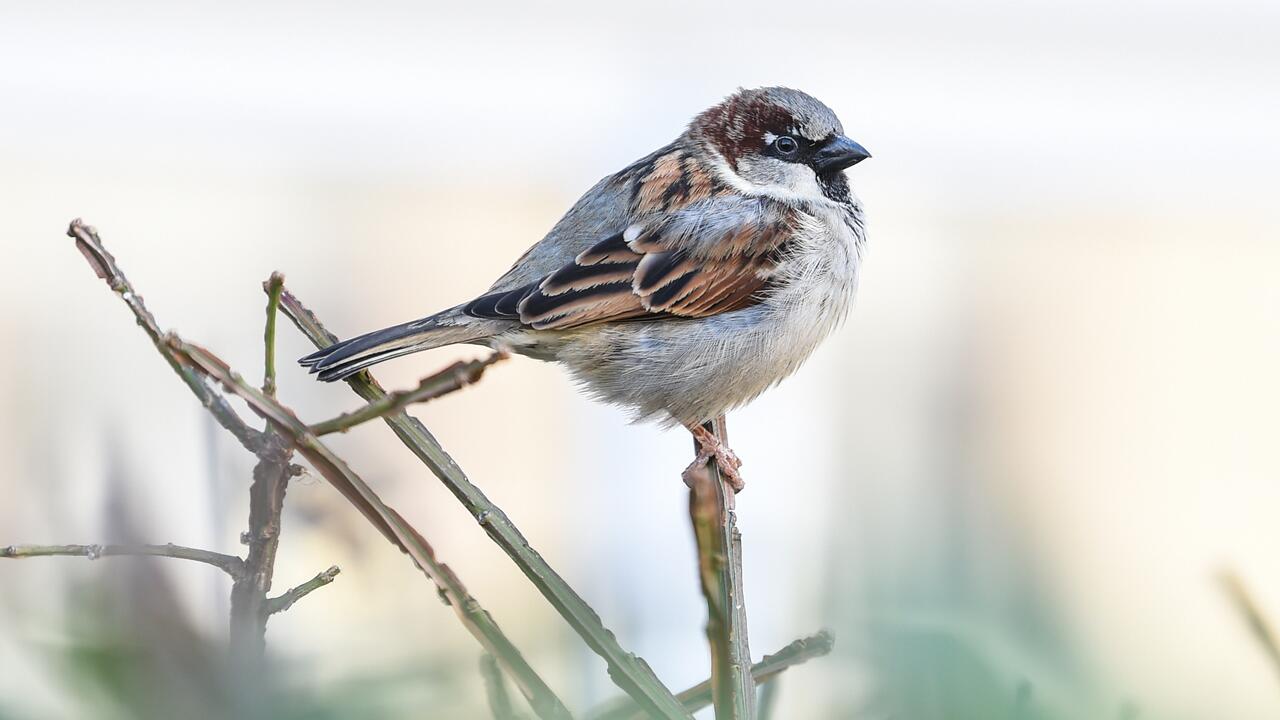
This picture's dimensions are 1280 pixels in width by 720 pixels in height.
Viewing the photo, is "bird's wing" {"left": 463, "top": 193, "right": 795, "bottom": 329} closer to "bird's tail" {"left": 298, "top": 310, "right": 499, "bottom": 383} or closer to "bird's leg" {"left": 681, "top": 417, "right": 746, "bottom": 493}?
"bird's tail" {"left": 298, "top": 310, "right": 499, "bottom": 383}

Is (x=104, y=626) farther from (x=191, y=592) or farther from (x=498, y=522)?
(x=498, y=522)

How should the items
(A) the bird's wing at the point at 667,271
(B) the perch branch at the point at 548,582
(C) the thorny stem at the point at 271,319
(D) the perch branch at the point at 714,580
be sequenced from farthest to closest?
(A) the bird's wing at the point at 667,271 → (C) the thorny stem at the point at 271,319 → (B) the perch branch at the point at 548,582 → (D) the perch branch at the point at 714,580

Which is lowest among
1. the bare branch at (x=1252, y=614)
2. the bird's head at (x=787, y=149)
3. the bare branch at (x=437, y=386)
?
the bare branch at (x=1252, y=614)

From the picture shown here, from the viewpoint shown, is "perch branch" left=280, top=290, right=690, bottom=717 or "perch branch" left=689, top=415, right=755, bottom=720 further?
"perch branch" left=280, top=290, right=690, bottom=717

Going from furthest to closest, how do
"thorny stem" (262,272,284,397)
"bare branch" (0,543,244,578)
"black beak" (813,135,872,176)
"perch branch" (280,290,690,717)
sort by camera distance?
"black beak" (813,135,872,176)
"thorny stem" (262,272,284,397)
"perch branch" (280,290,690,717)
"bare branch" (0,543,244,578)

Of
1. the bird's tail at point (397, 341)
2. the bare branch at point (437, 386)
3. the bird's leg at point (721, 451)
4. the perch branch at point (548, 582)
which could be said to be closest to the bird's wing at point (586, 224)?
the bird's tail at point (397, 341)

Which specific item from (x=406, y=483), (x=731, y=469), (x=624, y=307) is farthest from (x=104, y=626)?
(x=624, y=307)

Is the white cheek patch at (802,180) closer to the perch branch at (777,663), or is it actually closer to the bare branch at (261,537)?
the perch branch at (777,663)

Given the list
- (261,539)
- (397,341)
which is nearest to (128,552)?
(261,539)

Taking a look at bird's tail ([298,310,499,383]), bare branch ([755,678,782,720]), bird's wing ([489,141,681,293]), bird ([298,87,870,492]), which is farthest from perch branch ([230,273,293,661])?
bird's wing ([489,141,681,293])
